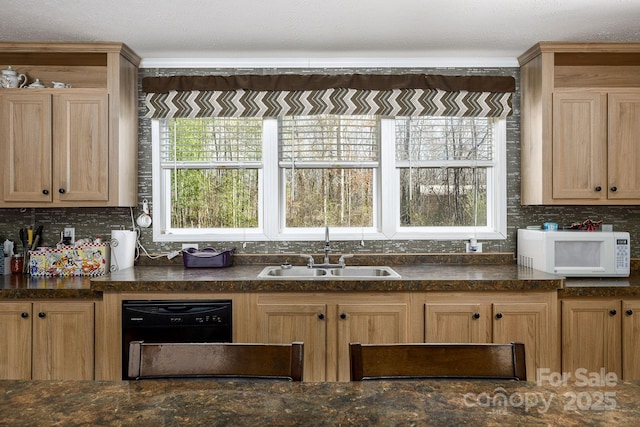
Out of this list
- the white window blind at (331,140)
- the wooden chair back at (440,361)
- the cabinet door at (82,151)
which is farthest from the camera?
the white window blind at (331,140)

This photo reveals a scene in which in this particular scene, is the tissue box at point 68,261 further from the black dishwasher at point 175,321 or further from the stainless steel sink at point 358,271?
the stainless steel sink at point 358,271

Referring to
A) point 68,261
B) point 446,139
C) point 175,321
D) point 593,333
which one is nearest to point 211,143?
point 68,261

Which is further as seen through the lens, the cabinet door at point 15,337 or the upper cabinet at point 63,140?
the upper cabinet at point 63,140

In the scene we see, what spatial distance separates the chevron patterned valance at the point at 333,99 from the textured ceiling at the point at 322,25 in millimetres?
202

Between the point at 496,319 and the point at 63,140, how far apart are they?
9.38 feet

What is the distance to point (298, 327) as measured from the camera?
2729 millimetres

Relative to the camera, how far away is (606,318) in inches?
109

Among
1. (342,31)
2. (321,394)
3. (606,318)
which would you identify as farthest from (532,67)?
(321,394)

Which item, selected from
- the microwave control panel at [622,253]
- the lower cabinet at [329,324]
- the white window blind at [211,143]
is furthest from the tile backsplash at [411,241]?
the lower cabinet at [329,324]

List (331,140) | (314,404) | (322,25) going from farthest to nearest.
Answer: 1. (331,140)
2. (322,25)
3. (314,404)

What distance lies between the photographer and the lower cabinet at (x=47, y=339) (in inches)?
107

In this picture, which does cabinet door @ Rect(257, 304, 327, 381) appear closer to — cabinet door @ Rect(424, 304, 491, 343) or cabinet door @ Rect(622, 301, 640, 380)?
cabinet door @ Rect(424, 304, 491, 343)

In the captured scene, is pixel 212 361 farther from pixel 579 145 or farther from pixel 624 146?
pixel 624 146

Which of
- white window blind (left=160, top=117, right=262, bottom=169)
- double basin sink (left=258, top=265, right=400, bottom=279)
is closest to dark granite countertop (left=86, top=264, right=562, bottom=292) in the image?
double basin sink (left=258, top=265, right=400, bottom=279)
